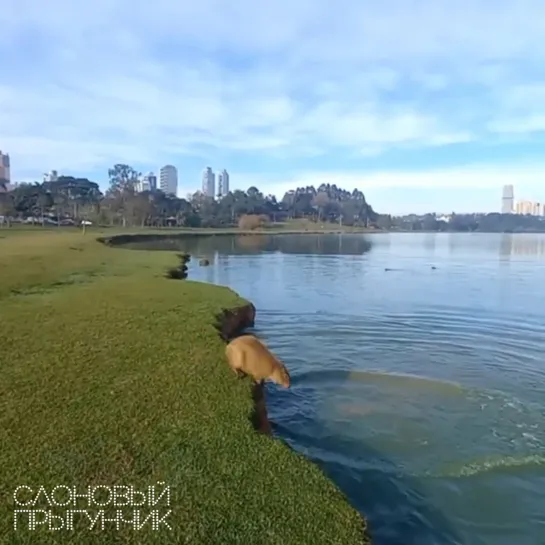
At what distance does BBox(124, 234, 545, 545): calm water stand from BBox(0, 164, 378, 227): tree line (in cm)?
7553

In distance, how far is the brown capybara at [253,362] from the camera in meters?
6.79

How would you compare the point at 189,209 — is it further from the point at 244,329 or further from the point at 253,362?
the point at 253,362

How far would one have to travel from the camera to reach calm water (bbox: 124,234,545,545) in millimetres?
5344

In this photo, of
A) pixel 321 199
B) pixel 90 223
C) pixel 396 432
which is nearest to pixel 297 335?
pixel 396 432

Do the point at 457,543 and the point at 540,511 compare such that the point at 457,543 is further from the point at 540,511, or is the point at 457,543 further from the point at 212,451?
the point at 212,451

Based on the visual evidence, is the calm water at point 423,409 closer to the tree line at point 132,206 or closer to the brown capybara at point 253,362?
the brown capybara at point 253,362

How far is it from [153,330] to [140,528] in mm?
5497

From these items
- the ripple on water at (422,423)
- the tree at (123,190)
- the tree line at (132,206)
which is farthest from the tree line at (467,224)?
the ripple on water at (422,423)

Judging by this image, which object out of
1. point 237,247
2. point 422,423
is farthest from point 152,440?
point 237,247

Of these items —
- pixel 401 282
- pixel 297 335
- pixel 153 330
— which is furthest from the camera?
pixel 401 282

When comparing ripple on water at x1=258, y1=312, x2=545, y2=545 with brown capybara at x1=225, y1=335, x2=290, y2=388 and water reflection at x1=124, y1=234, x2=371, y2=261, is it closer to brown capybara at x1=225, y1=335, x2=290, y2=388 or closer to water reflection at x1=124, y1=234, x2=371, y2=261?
brown capybara at x1=225, y1=335, x2=290, y2=388

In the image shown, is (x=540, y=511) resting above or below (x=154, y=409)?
below

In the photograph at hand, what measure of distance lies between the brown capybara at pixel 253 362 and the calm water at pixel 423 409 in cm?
82

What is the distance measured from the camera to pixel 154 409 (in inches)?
219
